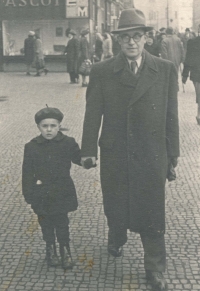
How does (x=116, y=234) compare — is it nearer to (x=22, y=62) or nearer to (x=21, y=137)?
(x=21, y=137)

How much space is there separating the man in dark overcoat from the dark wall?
2276 cm

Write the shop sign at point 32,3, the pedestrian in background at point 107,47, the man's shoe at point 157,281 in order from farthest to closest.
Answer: the shop sign at point 32,3, the pedestrian in background at point 107,47, the man's shoe at point 157,281

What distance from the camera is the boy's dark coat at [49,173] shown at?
4594 millimetres

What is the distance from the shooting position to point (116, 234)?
4727mm

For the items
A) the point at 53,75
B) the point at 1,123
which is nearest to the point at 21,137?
the point at 1,123

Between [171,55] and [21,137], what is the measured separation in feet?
21.5

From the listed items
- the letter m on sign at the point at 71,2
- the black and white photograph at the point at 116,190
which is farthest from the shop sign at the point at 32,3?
the black and white photograph at the point at 116,190

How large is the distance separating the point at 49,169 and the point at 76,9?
74.8 feet

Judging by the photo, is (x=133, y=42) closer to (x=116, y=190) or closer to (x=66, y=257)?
(x=116, y=190)

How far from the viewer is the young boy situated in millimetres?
4594

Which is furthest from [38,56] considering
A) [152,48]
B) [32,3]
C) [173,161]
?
[173,161]

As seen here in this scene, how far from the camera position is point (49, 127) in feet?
15.1

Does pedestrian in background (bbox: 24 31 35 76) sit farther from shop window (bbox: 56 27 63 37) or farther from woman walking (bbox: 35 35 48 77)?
shop window (bbox: 56 27 63 37)

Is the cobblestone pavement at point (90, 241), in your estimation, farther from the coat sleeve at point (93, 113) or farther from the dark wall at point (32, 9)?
the dark wall at point (32, 9)
